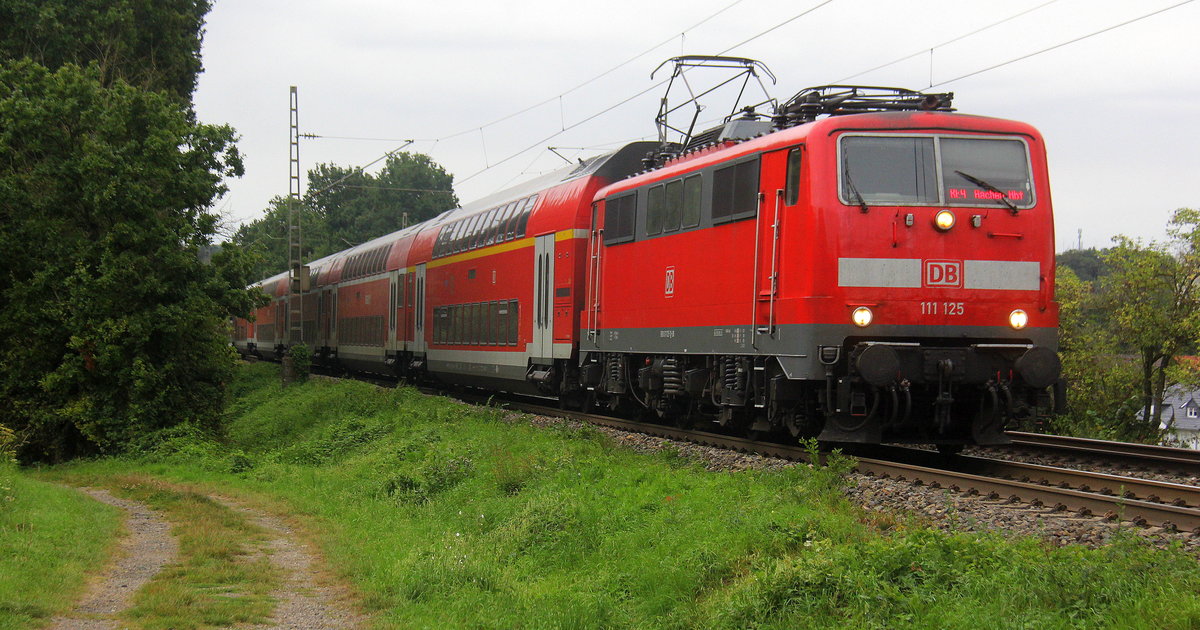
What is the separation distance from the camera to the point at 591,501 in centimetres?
1052

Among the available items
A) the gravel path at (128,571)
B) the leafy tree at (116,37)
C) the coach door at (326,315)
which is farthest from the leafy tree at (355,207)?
the gravel path at (128,571)

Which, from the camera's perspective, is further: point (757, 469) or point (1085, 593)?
point (757, 469)

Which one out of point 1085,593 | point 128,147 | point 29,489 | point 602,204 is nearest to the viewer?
point 1085,593

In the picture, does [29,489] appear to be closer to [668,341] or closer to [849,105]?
[668,341]

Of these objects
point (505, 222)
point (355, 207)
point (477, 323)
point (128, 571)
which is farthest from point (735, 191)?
point (355, 207)

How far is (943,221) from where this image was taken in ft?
38.0

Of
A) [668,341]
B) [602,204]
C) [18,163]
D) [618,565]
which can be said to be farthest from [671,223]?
[18,163]

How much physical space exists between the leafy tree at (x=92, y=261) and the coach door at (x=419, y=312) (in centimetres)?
749

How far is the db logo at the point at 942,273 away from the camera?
11594 mm

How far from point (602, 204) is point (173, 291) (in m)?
8.37

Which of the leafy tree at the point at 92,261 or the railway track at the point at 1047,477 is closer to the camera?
the railway track at the point at 1047,477

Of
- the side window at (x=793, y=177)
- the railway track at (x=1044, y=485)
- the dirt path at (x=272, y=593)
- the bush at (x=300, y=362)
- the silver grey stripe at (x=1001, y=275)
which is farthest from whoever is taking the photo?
the bush at (x=300, y=362)

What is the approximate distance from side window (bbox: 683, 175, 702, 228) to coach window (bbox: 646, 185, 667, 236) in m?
0.71

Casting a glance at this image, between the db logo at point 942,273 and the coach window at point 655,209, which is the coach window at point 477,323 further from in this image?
the db logo at point 942,273
